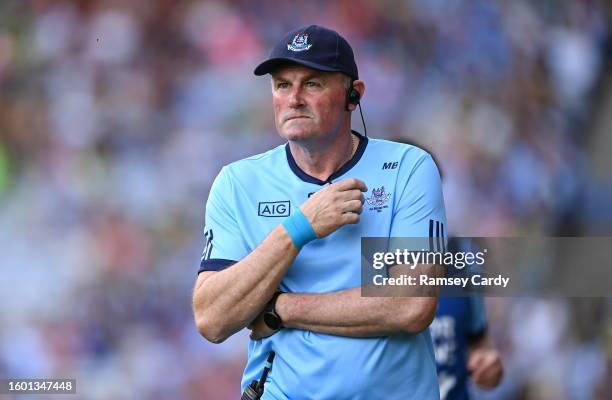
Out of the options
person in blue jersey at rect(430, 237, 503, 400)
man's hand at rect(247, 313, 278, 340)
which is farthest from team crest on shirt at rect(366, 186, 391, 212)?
person in blue jersey at rect(430, 237, 503, 400)

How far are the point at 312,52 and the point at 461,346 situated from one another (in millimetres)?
2023

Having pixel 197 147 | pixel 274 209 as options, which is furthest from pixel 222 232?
pixel 197 147

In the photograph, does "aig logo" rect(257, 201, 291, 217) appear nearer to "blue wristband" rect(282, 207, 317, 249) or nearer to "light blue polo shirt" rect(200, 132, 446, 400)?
"light blue polo shirt" rect(200, 132, 446, 400)

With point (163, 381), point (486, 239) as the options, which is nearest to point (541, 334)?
point (486, 239)

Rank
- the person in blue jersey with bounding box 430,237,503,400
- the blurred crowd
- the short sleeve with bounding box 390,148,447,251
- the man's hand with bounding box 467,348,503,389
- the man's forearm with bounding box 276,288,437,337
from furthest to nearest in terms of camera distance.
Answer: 1. the blurred crowd
2. the man's hand with bounding box 467,348,503,389
3. the person in blue jersey with bounding box 430,237,503,400
4. the short sleeve with bounding box 390,148,447,251
5. the man's forearm with bounding box 276,288,437,337

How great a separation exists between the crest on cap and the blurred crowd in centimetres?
298

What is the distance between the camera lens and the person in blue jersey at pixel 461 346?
482 centimetres

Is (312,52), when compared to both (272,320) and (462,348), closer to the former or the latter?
(272,320)

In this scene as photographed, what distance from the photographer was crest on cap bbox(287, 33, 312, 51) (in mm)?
3396

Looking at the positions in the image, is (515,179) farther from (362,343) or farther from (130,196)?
(362,343)

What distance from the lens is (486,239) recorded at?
6.02 metres

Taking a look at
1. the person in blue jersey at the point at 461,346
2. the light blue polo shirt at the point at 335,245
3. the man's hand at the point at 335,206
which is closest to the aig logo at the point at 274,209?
the light blue polo shirt at the point at 335,245

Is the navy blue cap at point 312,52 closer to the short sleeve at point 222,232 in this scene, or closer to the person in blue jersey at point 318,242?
the person in blue jersey at point 318,242

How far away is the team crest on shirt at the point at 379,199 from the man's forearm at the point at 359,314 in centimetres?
29
